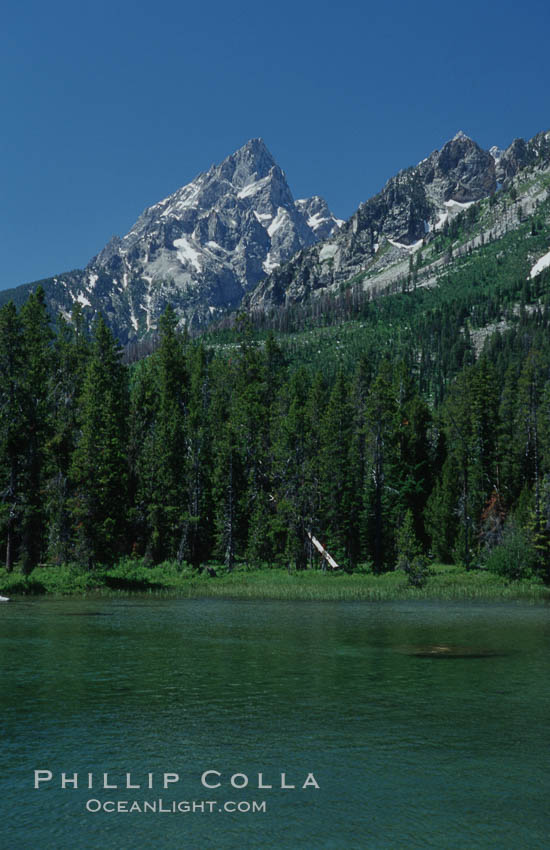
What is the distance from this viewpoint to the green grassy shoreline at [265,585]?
165 feet

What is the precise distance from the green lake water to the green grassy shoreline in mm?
19594

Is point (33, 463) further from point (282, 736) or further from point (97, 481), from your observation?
point (282, 736)

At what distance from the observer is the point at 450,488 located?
7588 cm

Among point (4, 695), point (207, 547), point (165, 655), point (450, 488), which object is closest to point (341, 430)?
point (450, 488)

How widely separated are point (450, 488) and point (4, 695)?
62580 millimetres

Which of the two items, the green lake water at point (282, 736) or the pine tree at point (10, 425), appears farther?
→ the pine tree at point (10, 425)

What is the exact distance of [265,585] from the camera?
195 ft


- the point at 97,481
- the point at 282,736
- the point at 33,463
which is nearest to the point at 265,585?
the point at 97,481

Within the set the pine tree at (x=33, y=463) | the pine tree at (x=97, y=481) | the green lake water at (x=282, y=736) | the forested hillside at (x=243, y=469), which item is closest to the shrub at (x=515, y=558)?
the forested hillside at (x=243, y=469)

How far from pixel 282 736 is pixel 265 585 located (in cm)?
4432

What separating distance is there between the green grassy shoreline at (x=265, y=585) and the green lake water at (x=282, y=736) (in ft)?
64.3

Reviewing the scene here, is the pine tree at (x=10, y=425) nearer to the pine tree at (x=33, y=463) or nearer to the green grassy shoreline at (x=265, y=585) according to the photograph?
the pine tree at (x=33, y=463)

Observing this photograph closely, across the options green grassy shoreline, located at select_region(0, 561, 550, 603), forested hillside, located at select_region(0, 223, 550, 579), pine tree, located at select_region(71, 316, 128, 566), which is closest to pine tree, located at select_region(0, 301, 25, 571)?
forested hillside, located at select_region(0, 223, 550, 579)

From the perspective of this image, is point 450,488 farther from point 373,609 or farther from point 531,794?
point 531,794
